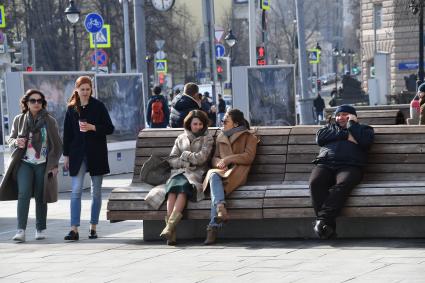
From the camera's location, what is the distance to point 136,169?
1228 cm

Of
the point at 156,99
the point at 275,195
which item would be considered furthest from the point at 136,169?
the point at 156,99

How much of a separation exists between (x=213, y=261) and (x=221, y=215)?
1.08m

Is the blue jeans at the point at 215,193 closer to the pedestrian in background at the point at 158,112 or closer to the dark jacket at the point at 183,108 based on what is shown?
the dark jacket at the point at 183,108

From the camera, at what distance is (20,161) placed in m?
12.6

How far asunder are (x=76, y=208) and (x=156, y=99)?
1366 cm

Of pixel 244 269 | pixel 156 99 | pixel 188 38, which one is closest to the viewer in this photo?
pixel 244 269

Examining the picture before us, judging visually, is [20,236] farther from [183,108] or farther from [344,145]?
[183,108]

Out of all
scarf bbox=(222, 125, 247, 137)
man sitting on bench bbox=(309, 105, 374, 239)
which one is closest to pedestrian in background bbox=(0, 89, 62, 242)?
scarf bbox=(222, 125, 247, 137)

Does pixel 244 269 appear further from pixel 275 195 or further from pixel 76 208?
pixel 76 208

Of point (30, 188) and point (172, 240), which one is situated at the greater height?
point (30, 188)

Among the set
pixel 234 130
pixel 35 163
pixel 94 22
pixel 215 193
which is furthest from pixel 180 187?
pixel 94 22

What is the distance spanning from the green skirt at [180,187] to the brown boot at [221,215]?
1.36 feet

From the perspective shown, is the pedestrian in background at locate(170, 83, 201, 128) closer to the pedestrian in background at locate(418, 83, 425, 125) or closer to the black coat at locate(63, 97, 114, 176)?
the pedestrian in background at locate(418, 83, 425, 125)

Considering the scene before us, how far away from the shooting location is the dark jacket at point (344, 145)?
11.3 meters
